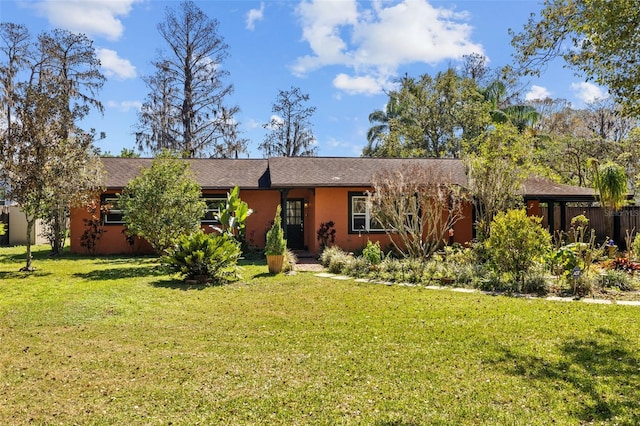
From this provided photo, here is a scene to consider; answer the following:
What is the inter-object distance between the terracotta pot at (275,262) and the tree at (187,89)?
19.2 meters

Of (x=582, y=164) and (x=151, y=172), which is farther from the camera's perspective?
(x=582, y=164)

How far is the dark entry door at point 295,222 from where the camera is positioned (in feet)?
60.2

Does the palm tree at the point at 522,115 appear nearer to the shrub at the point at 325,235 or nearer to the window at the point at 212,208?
the shrub at the point at 325,235

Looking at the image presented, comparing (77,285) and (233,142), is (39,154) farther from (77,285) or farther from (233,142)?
(233,142)

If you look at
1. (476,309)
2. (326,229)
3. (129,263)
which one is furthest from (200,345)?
(326,229)

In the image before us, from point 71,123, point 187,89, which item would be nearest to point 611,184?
point 71,123

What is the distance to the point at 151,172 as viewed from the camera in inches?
487

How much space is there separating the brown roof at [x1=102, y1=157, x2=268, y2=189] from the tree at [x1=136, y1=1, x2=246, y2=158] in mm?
9858

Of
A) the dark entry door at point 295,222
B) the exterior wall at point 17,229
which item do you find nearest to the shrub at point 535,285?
the dark entry door at point 295,222

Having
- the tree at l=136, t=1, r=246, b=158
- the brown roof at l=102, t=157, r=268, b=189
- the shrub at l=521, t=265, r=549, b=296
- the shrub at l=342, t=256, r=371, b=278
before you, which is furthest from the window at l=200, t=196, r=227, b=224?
the tree at l=136, t=1, r=246, b=158

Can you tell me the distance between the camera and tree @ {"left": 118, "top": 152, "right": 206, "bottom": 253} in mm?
11938

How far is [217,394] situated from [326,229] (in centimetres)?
1212

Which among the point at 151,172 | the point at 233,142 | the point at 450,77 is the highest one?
the point at 450,77

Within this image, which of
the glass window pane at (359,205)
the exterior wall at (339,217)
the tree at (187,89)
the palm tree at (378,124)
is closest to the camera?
the exterior wall at (339,217)
